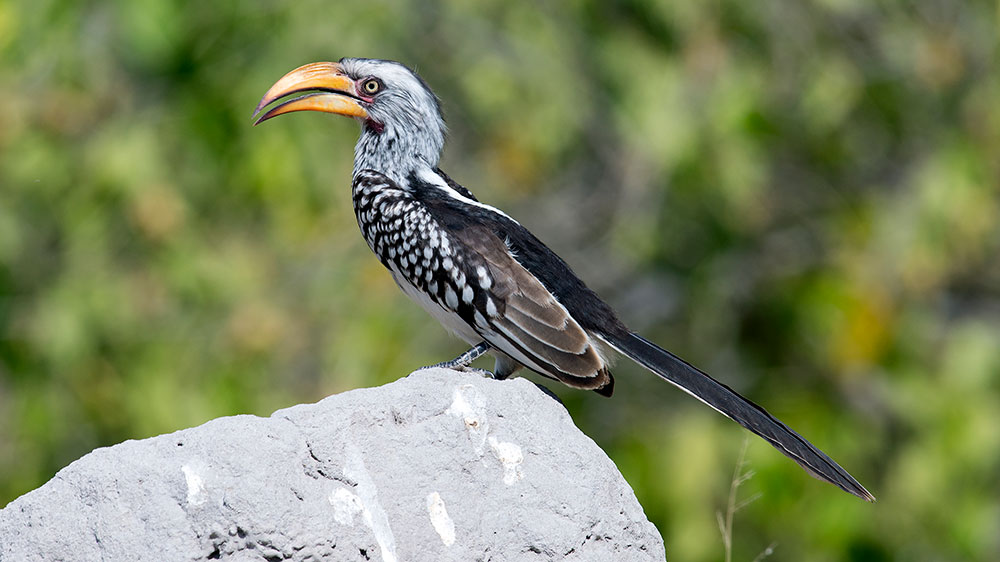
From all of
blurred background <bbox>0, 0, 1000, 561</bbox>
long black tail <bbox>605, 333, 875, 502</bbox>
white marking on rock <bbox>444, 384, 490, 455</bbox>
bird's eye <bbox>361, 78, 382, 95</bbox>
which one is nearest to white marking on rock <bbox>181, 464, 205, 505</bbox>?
white marking on rock <bbox>444, 384, 490, 455</bbox>

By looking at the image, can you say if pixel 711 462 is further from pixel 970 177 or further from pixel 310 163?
pixel 310 163

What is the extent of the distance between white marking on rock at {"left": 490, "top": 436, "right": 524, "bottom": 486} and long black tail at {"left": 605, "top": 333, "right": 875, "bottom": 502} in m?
0.89

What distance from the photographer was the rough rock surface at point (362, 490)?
3.14 m

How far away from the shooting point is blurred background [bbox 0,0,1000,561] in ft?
25.0

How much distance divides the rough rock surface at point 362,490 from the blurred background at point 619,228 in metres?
3.88

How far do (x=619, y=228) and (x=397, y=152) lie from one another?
3602mm

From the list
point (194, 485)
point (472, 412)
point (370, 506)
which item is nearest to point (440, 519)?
point (370, 506)

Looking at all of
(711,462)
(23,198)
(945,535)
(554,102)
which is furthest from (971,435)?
Answer: (23,198)

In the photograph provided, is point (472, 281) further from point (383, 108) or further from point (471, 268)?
point (383, 108)

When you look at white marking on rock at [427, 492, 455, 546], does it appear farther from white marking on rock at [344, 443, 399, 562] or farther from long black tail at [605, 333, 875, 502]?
long black tail at [605, 333, 875, 502]

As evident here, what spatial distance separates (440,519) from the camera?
11.0 feet

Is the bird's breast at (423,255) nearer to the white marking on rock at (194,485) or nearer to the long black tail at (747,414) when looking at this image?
the long black tail at (747,414)

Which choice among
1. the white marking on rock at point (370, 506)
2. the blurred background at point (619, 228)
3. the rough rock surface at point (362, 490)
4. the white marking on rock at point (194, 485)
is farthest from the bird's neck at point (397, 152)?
the blurred background at point (619, 228)

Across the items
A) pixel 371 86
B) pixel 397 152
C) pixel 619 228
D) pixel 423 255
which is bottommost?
pixel 423 255
